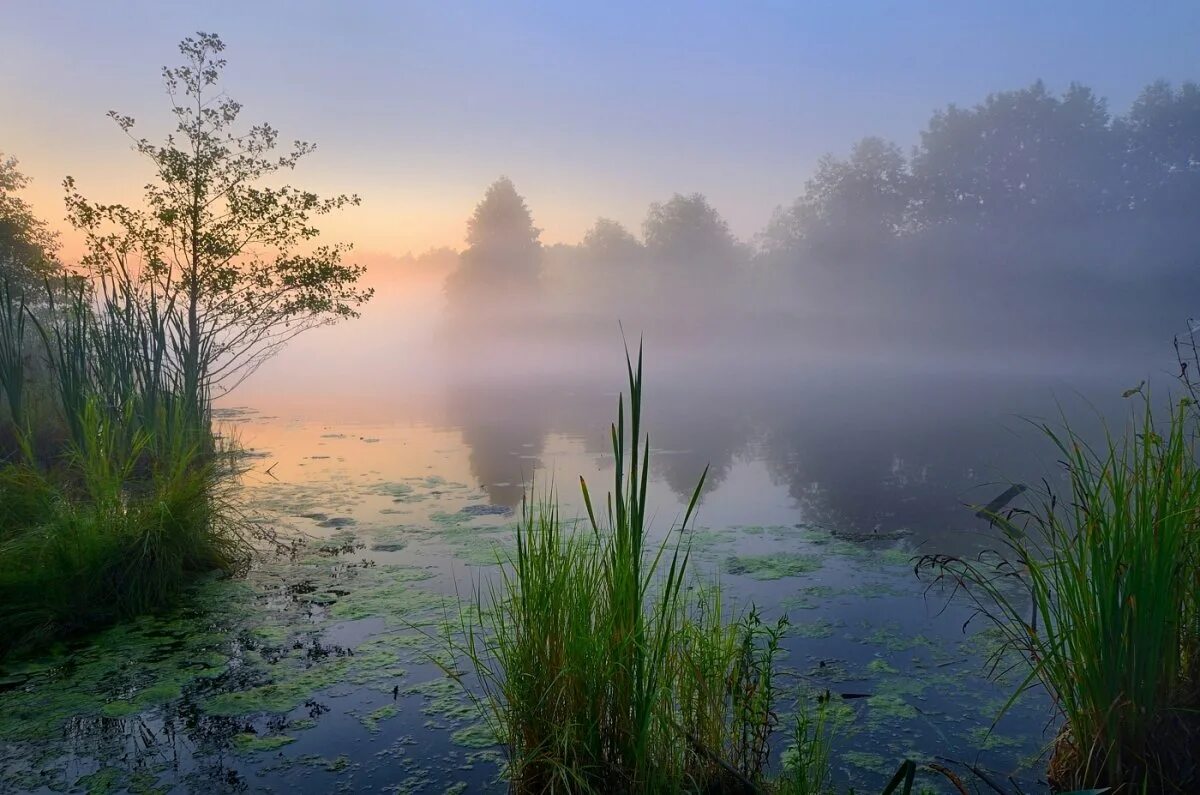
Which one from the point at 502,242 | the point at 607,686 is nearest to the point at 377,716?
the point at 607,686

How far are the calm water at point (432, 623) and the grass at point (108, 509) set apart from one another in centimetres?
30

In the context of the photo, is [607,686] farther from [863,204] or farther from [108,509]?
[863,204]

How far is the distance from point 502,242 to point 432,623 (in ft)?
152

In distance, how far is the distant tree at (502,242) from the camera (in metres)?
48.7

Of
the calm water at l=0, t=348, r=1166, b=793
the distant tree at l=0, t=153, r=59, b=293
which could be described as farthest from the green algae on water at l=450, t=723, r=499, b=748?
the distant tree at l=0, t=153, r=59, b=293

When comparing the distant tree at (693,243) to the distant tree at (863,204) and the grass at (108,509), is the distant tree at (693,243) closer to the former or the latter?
the distant tree at (863,204)

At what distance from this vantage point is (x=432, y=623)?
4.42 meters

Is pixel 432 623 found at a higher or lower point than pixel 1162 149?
lower

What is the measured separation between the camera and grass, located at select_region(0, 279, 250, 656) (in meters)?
4.13

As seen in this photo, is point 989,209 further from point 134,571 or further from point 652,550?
point 134,571

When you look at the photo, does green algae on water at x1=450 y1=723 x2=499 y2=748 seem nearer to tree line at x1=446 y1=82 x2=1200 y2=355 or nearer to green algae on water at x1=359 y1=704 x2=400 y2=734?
green algae on water at x1=359 y1=704 x2=400 y2=734

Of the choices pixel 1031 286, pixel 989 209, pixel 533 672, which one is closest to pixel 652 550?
pixel 533 672

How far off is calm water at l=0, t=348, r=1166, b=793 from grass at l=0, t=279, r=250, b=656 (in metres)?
0.30

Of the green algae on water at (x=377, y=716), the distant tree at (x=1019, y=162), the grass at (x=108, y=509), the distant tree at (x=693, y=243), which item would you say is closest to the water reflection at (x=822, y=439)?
the green algae on water at (x=377, y=716)
